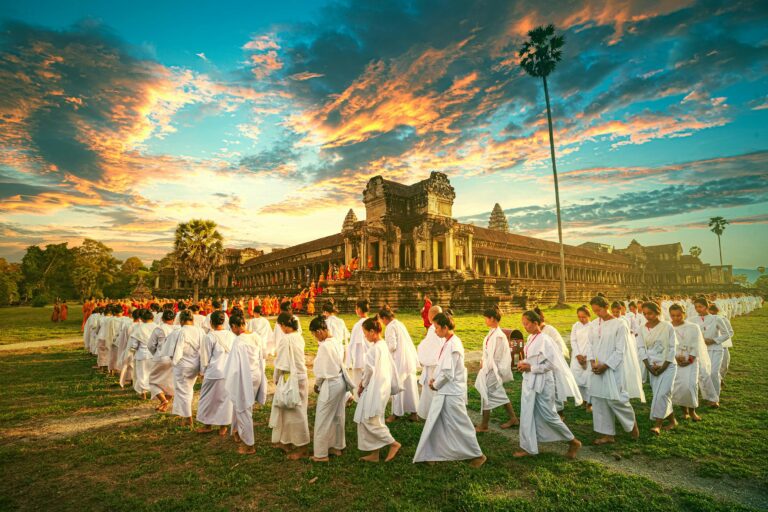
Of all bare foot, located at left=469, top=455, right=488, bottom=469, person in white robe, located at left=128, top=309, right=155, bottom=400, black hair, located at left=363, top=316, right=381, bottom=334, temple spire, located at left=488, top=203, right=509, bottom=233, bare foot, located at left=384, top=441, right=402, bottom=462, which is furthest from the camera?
temple spire, located at left=488, top=203, right=509, bottom=233

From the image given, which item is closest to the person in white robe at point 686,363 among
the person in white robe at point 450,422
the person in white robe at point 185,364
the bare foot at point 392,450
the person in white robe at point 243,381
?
the person in white robe at point 450,422

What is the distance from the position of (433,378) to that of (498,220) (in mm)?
73134

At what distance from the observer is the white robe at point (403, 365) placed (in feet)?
21.2

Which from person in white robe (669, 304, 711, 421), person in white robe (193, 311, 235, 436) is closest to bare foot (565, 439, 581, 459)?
person in white robe (669, 304, 711, 421)

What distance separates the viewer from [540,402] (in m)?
4.77

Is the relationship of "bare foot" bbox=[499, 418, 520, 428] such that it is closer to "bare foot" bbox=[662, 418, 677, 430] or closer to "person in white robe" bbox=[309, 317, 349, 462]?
"bare foot" bbox=[662, 418, 677, 430]

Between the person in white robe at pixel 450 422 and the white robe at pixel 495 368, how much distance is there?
1174 millimetres

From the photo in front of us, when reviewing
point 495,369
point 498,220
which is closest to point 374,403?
point 495,369

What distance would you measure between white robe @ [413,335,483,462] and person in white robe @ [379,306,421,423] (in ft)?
5.81

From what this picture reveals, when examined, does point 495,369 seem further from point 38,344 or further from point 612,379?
point 38,344

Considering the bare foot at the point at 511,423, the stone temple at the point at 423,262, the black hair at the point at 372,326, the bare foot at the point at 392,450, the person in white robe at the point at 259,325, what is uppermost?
the stone temple at the point at 423,262

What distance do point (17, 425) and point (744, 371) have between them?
15449 mm

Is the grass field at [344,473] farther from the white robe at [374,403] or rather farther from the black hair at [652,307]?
the black hair at [652,307]

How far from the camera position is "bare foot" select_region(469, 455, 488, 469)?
4.49 metres
